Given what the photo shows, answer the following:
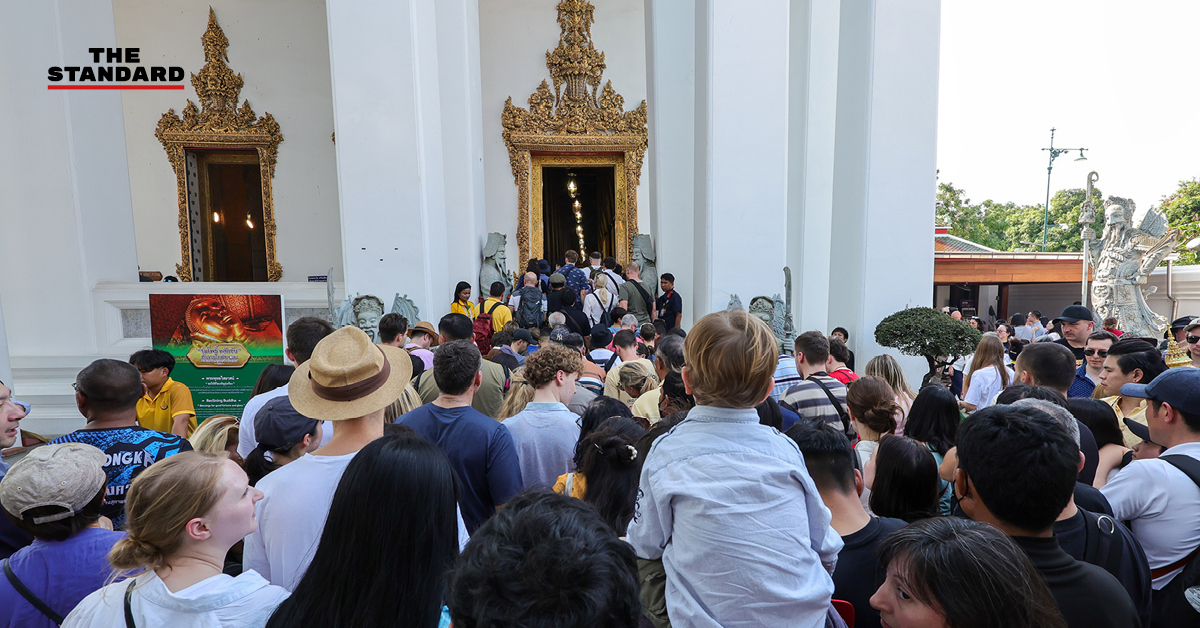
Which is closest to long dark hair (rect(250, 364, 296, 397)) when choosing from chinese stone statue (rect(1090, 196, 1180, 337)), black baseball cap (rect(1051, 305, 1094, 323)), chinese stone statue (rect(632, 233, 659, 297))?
black baseball cap (rect(1051, 305, 1094, 323))

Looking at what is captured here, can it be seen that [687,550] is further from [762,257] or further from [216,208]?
[216,208]

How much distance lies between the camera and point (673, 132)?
39.9 feet

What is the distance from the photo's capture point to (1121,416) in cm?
357

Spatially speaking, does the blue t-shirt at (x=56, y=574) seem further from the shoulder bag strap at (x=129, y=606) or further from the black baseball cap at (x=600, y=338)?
the black baseball cap at (x=600, y=338)

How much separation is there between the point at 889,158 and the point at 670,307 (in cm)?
410

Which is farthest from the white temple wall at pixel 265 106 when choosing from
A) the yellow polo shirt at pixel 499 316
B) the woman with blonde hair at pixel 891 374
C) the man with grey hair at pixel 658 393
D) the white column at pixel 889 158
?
the woman with blonde hair at pixel 891 374

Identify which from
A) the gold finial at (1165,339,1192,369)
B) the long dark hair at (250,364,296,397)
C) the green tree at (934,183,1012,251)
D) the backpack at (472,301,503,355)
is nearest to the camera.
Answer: the long dark hair at (250,364,296,397)

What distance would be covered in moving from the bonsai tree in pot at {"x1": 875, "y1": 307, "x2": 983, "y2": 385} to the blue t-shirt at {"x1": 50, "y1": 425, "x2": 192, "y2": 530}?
699 centimetres

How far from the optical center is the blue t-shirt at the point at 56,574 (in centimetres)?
178

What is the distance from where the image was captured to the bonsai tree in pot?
23.9 ft

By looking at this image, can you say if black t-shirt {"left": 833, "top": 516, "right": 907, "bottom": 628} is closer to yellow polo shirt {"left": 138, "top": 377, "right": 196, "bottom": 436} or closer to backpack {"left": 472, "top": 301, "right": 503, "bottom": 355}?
yellow polo shirt {"left": 138, "top": 377, "right": 196, "bottom": 436}

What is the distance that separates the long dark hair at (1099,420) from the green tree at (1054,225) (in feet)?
147

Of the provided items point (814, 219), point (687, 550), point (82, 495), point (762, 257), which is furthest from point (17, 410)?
point (814, 219)

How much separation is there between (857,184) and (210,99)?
12.9 meters
